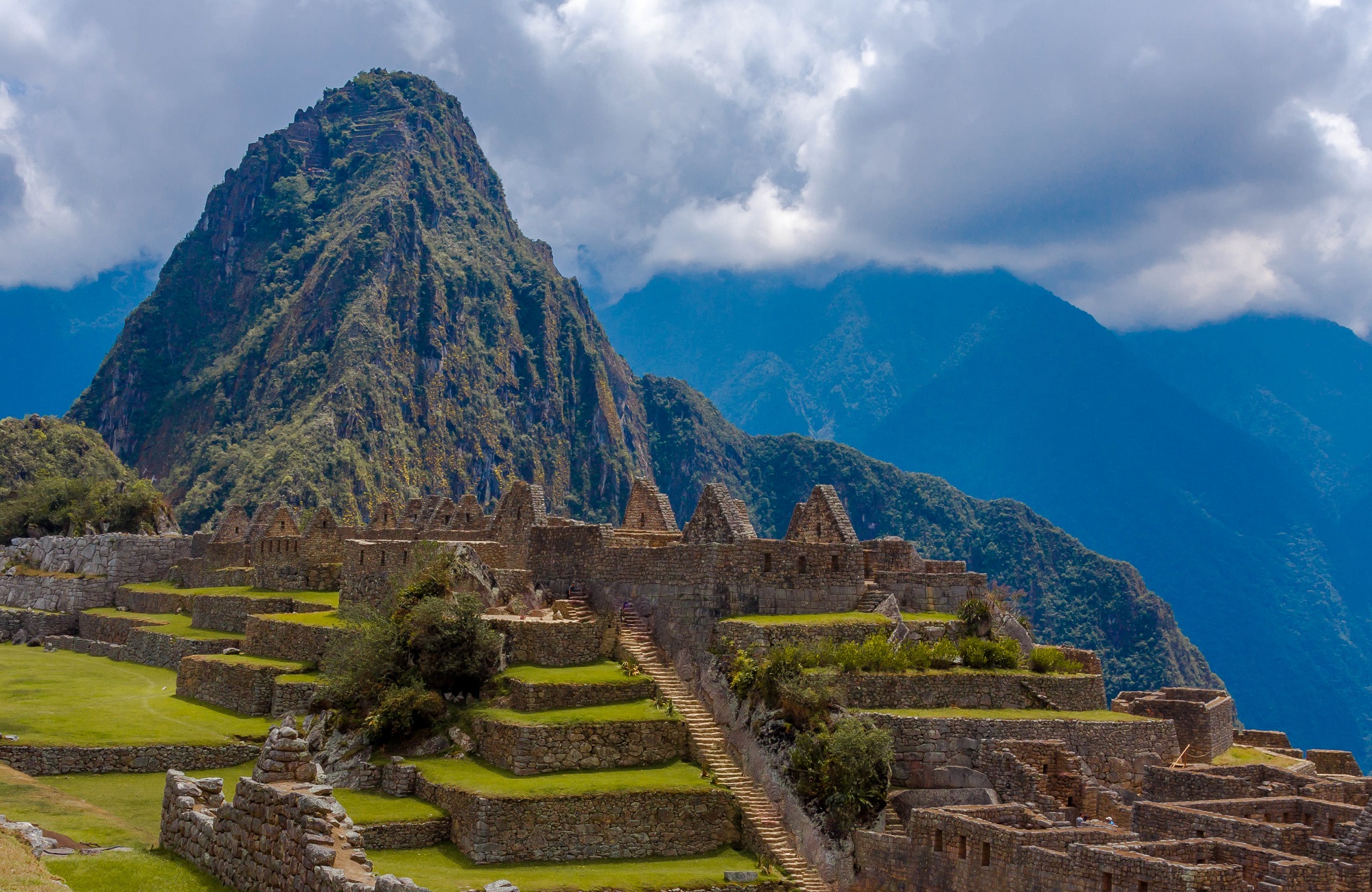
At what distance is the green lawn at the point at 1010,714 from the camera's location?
22562 millimetres

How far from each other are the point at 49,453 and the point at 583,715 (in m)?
91.1

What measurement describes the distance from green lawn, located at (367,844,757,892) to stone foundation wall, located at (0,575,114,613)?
3935 centimetres

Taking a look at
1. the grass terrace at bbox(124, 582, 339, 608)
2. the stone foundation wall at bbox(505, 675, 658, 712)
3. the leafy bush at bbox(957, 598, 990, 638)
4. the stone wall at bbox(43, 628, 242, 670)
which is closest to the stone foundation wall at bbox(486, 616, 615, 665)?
the stone foundation wall at bbox(505, 675, 658, 712)

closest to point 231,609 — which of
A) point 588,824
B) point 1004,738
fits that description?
point 588,824

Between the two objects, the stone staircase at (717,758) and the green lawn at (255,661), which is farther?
the green lawn at (255,661)

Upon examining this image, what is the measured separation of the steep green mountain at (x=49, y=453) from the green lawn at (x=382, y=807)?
80.3 meters

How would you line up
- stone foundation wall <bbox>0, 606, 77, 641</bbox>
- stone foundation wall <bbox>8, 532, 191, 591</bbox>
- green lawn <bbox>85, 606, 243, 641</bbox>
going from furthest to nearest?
stone foundation wall <bbox>8, 532, 191, 591</bbox>
stone foundation wall <bbox>0, 606, 77, 641</bbox>
green lawn <bbox>85, 606, 243, 641</bbox>


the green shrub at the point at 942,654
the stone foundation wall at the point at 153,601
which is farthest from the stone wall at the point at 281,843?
the stone foundation wall at the point at 153,601

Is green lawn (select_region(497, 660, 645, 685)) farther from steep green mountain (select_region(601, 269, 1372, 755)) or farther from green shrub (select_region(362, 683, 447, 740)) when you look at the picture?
steep green mountain (select_region(601, 269, 1372, 755))

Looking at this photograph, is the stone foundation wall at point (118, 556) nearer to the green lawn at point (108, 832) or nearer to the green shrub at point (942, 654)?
the green lawn at point (108, 832)

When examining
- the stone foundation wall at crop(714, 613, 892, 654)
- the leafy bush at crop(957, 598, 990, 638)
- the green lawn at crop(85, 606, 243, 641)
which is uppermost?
the leafy bush at crop(957, 598, 990, 638)

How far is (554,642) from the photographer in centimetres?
2589

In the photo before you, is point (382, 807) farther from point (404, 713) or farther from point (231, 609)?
point (231, 609)

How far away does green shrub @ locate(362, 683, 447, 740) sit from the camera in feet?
78.1
